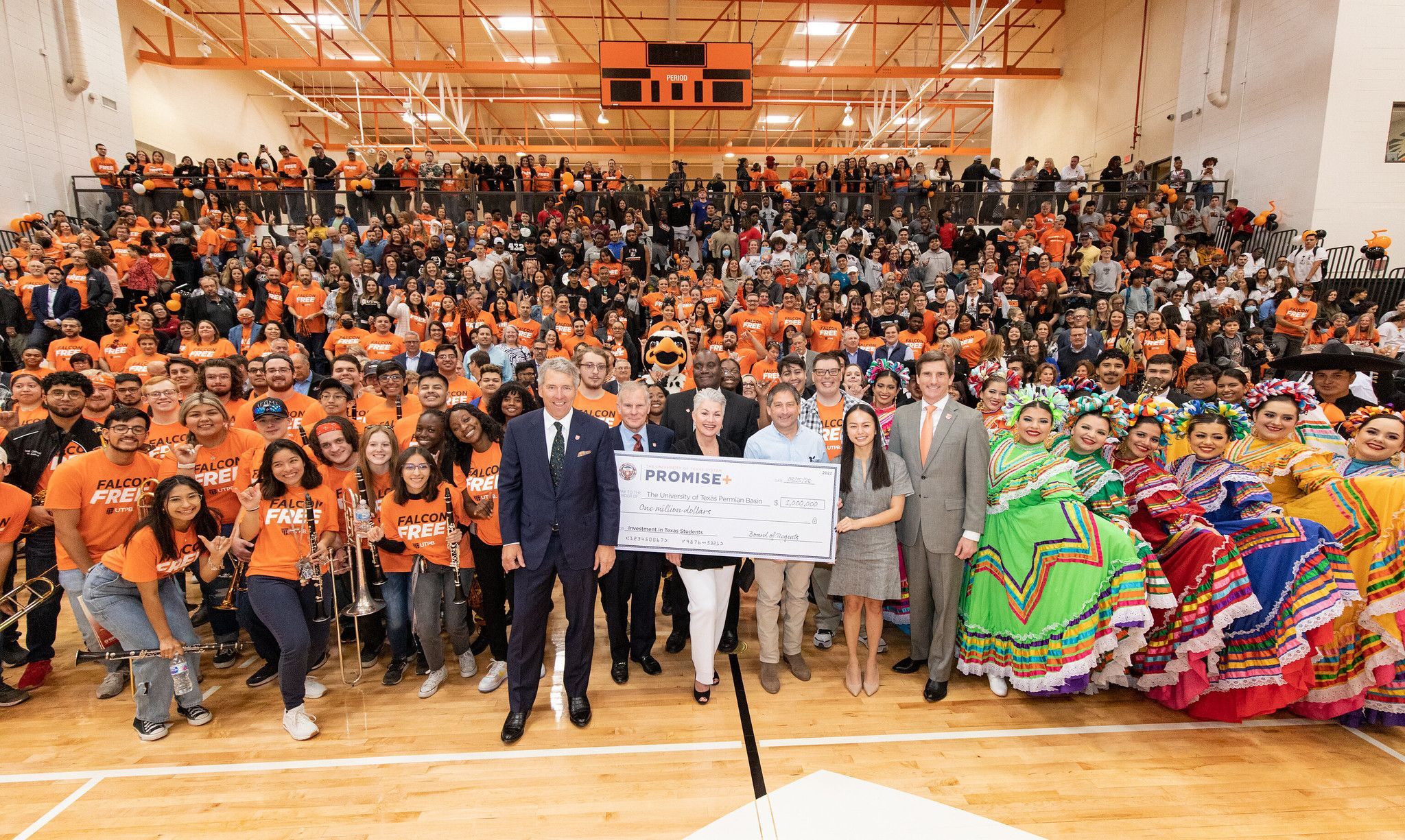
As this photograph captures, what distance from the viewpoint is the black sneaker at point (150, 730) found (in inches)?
140

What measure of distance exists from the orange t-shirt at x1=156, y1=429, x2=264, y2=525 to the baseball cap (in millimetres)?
261

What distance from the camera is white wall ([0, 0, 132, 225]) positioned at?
1237 cm

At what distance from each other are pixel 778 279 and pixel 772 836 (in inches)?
375

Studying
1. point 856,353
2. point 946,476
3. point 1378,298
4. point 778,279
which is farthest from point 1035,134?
point 946,476

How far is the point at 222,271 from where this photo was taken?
36.9ft

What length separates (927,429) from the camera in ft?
12.6

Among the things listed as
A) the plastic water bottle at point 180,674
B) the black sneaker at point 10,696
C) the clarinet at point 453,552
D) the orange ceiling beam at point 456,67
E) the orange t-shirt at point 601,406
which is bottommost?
the black sneaker at point 10,696

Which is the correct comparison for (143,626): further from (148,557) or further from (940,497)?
(940,497)

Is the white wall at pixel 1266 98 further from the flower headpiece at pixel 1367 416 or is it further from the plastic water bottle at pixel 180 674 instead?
A: the plastic water bottle at pixel 180 674

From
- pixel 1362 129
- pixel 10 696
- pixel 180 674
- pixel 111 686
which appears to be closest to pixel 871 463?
pixel 180 674

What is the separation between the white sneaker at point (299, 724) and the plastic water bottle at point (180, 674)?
0.57 meters

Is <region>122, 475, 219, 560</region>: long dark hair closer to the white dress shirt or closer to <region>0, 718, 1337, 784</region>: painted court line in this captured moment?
<region>0, 718, 1337, 784</region>: painted court line

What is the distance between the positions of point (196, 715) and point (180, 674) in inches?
11.8

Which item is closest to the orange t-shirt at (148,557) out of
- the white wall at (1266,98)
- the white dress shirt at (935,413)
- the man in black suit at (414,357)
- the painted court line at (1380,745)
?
the man in black suit at (414,357)
